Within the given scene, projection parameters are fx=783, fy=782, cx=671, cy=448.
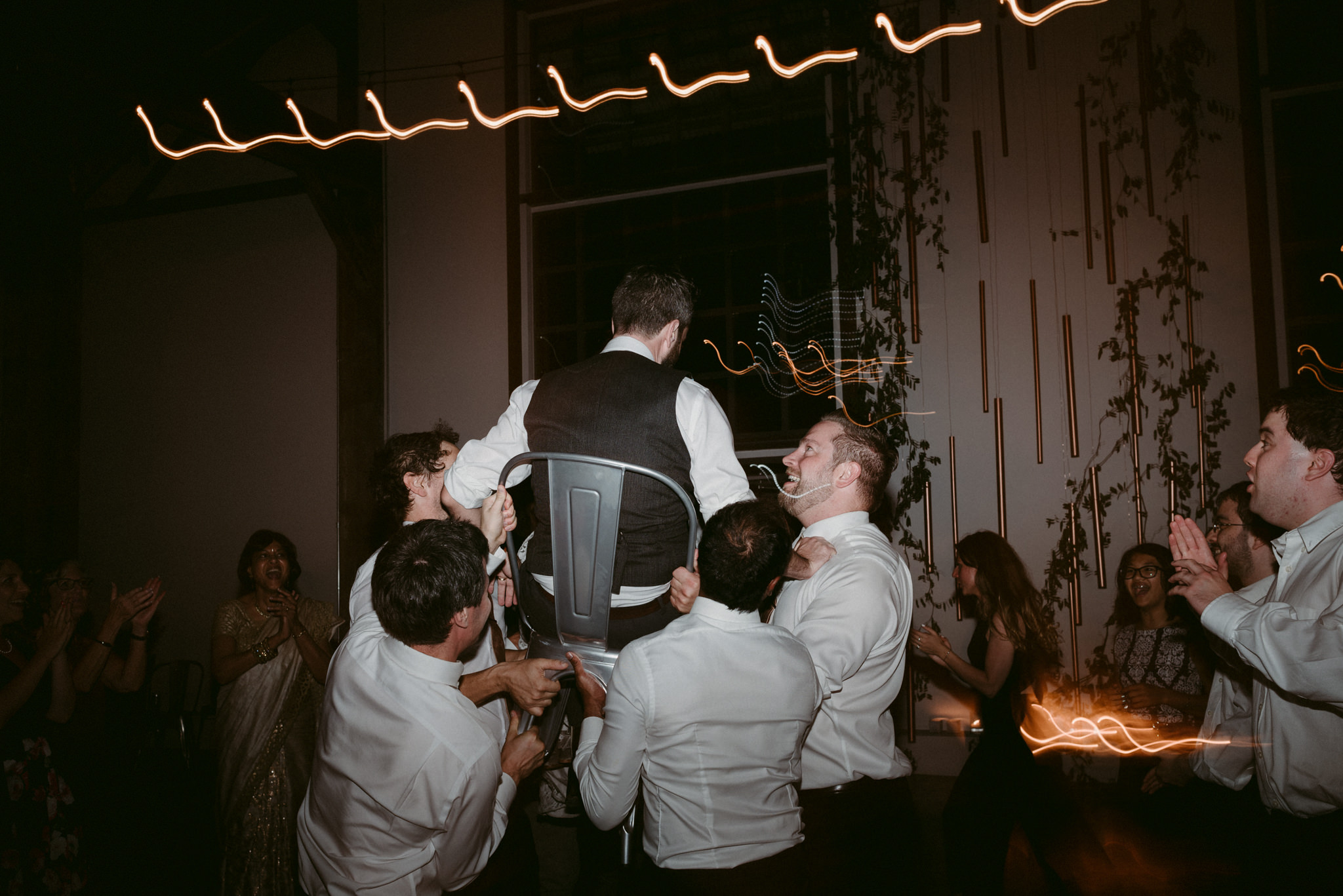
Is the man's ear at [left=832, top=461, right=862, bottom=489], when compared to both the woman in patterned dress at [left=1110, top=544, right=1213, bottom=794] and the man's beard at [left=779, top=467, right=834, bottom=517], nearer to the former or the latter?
the man's beard at [left=779, top=467, right=834, bottom=517]

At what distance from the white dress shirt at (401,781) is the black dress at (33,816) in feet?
5.53

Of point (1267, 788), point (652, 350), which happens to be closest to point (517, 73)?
point (652, 350)

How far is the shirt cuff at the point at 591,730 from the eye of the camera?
1851 millimetres

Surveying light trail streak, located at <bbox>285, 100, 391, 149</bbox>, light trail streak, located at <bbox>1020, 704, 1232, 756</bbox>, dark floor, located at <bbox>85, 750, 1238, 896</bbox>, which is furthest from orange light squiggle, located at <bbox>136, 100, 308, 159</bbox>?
light trail streak, located at <bbox>1020, 704, 1232, 756</bbox>

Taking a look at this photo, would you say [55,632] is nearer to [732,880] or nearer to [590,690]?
[590,690]

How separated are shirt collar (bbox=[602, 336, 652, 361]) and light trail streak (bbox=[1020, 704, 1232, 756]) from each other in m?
2.39

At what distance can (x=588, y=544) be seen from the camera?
1.90m

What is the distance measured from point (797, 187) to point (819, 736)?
433 centimetres

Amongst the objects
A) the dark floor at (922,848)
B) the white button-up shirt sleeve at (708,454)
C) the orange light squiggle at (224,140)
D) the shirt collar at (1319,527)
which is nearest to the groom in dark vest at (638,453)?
the white button-up shirt sleeve at (708,454)

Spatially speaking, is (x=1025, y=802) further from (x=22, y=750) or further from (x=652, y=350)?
(x=22, y=750)

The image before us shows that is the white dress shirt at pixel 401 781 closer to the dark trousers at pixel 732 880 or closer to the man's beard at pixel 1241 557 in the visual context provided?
the dark trousers at pixel 732 880

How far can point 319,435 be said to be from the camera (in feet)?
21.4

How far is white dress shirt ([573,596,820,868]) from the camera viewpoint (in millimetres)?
1656

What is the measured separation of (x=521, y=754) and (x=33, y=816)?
2.12 meters
